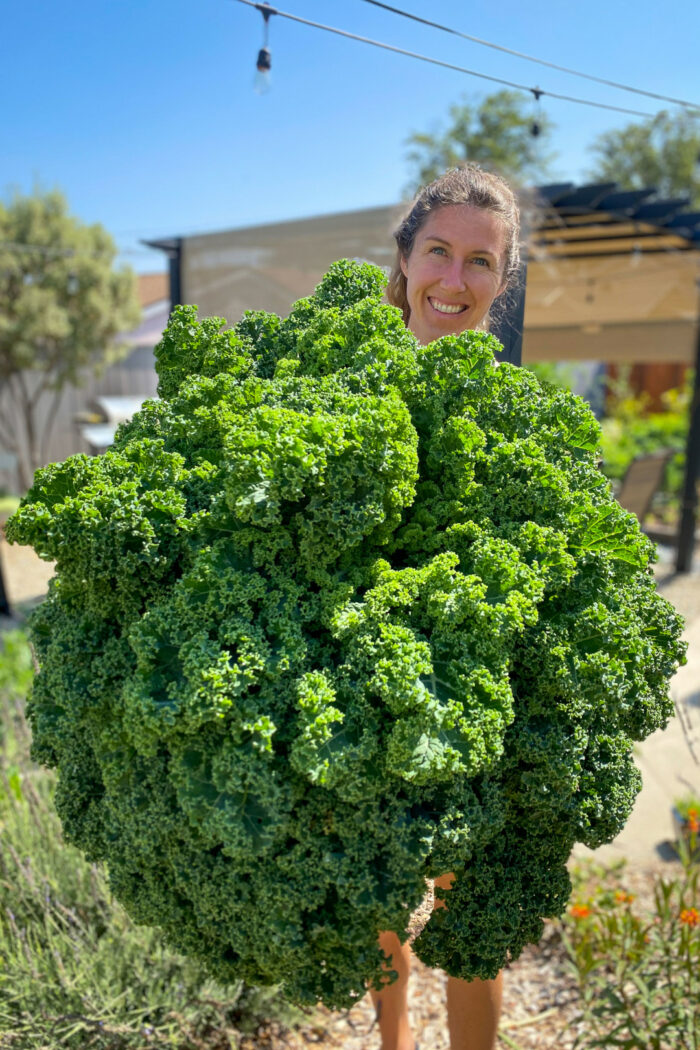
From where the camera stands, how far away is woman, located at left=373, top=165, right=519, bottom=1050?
1729 mm

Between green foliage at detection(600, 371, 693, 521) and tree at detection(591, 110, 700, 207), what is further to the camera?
tree at detection(591, 110, 700, 207)

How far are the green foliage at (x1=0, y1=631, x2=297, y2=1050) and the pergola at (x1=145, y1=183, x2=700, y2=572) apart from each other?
3574mm

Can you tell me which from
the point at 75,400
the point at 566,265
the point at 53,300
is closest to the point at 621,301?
the point at 566,265

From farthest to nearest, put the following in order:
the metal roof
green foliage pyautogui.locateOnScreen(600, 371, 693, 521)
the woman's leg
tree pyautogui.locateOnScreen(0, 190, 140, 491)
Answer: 1. tree pyautogui.locateOnScreen(0, 190, 140, 491)
2. green foliage pyautogui.locateOnScreen(600, 371, 693, 521)
3. the metal roof
4. the woman's leg

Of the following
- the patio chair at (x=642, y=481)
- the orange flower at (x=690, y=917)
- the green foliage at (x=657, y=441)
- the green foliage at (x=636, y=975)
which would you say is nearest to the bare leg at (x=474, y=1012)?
the green foliage at (x=636, y=975)

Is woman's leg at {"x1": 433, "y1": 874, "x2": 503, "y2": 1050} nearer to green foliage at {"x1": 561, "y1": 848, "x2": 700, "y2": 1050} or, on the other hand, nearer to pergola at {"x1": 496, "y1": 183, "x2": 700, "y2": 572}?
green foliage at {"x1": 561, "y1": 848, "x2": 700, "y2": 1050}

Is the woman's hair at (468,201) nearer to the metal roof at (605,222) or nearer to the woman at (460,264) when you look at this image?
the woman at (460,264)

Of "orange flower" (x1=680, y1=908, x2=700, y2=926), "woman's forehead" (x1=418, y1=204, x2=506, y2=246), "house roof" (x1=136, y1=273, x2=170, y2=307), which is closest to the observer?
"woman's forehead" (x1=418, y1=204, x2=506, y2=246)

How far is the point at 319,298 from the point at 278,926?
3.77 ft

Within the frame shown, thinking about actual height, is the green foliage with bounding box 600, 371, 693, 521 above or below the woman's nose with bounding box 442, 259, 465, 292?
above

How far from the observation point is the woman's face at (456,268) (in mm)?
1824

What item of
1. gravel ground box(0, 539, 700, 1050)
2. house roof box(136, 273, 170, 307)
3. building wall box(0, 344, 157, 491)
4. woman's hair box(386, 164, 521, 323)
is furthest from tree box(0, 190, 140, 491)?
gravel ground box(0, 539, 700, 1050)

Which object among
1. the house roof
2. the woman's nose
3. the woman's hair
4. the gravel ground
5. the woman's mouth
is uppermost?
the house roof

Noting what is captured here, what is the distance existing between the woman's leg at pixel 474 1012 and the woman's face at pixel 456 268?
1503 mm
